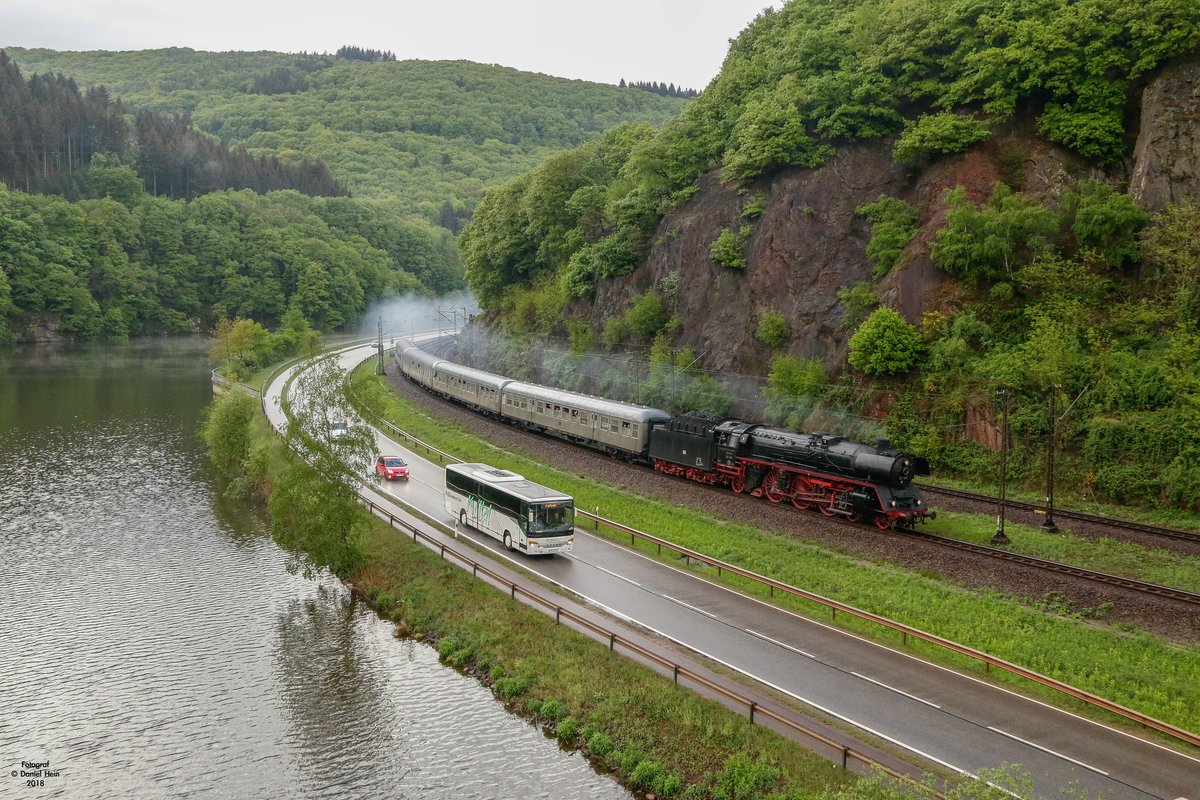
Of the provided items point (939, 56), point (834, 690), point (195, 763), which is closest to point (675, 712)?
point (834, 690)

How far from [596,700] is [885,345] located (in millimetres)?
29375

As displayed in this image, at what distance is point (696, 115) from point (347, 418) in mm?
46117

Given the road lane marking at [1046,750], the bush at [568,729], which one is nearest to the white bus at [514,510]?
the bush at [568,729]

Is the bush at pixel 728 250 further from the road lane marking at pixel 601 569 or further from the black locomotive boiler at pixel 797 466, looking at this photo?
the road lane marking at pixel 601 569

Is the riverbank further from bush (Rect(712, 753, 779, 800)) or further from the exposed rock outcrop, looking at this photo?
the exposed rock outcrop

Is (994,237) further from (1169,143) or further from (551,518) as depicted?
(551,518)

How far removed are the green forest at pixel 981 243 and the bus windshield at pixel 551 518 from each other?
1973cm

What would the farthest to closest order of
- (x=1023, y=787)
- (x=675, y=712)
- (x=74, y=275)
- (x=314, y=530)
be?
1. (x=74, y=275)
2. (x=314, y=530)
3. (x=675, y=712)
4. (x=1023, y=787)

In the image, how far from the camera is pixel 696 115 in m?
71.5

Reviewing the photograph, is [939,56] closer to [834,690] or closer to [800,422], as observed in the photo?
[800,422]

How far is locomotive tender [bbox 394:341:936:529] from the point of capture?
36000 millimetres

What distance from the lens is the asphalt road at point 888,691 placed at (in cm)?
1878

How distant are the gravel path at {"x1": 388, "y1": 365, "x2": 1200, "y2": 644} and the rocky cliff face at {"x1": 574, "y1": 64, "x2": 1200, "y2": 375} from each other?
1253 cm

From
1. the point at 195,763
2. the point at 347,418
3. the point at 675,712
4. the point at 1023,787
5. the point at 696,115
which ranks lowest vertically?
the point at 195,763
